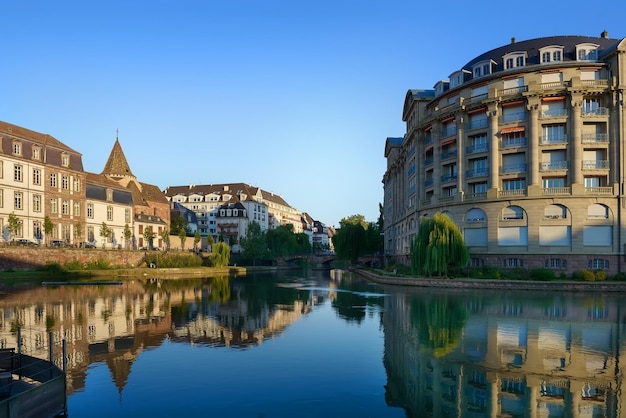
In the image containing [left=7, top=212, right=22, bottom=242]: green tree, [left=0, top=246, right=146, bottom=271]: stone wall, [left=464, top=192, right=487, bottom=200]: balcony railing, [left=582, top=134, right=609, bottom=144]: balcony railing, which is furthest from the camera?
[left=7, top=212, right=22, bottom=242]: green tree

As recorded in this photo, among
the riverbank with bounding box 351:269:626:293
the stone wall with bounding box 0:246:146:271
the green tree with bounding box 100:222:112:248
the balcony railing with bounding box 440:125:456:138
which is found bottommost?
the riverbank with bounding box 351:269:626:293

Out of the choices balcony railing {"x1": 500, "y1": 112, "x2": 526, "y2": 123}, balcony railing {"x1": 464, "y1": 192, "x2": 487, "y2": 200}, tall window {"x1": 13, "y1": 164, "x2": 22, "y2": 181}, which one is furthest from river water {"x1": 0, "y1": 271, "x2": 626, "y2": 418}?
tall window {"x1": 13, "y1": 164, "x2": 22, "y2": 181}

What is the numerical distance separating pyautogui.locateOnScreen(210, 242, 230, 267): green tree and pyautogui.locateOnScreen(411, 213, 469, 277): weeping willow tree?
42.2 m

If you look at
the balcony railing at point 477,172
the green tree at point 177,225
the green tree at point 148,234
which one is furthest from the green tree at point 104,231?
the balcony railing at point 477,172

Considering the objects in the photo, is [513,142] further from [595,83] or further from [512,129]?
[595,83]

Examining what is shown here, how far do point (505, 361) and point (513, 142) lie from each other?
4342 cm

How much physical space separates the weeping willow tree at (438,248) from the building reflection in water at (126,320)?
12997 mm

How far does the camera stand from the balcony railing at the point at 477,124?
5762cm

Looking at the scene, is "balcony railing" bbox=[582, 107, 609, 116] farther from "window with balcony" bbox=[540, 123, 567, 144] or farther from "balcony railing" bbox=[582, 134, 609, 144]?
"window with balcony" bbox=[540, 123, 567, 144]

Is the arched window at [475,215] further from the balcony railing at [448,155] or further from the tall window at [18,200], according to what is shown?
the tall window at [18,200]

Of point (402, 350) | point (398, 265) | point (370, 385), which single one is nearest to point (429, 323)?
point (402, 350)

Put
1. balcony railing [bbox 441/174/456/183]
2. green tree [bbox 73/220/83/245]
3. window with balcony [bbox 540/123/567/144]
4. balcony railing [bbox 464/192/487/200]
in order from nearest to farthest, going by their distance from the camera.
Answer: window with balcony [bbox 540/123/567/144] → balcony railing [bbox 464/192/487/200] → balcony railing [bbox 441/174/456/183] → green tree [bbox 73/220/83/245]

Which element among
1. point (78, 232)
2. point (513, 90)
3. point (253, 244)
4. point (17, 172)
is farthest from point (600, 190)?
point (17, 172)

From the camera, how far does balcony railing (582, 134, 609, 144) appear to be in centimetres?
5228
